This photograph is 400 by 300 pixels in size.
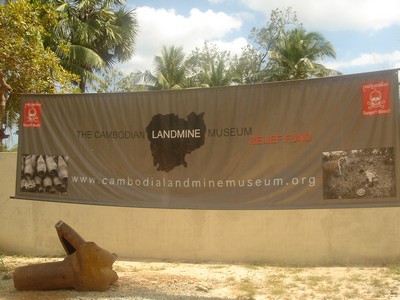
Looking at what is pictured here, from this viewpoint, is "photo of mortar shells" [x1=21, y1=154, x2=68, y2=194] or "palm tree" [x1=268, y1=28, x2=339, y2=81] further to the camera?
"palm tree" [x1=268, y1=28, x2=339, y2=81]

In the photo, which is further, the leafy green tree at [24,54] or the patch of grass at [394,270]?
the leafy green tree at [24,54]

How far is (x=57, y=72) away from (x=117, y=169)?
2.66 metres

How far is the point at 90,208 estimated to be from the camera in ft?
28.4

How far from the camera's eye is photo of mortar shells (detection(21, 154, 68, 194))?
610 cm

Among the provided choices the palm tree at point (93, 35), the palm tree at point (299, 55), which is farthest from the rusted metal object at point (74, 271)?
the palm tree at point (299, 55)

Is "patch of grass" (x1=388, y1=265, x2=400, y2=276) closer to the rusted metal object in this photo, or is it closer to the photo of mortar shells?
the rusted metal object

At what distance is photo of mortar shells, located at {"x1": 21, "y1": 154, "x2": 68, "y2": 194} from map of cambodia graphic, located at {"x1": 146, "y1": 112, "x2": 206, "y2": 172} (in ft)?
4.29

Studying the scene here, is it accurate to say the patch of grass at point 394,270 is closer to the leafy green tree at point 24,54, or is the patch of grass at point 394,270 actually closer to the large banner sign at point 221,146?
the large banner sign at point 221,146

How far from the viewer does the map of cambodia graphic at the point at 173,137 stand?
557cm

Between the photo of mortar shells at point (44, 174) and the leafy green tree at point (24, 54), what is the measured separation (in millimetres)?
1628

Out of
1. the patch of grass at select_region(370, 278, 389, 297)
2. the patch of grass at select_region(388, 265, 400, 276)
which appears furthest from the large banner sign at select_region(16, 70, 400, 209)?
the patch of grass at select_region(388, 265, 400, 276)

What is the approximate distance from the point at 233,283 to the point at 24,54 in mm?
4663

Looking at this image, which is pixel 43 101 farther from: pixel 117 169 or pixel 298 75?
pixel 298 75

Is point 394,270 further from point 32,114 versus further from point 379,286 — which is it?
point 32,114
